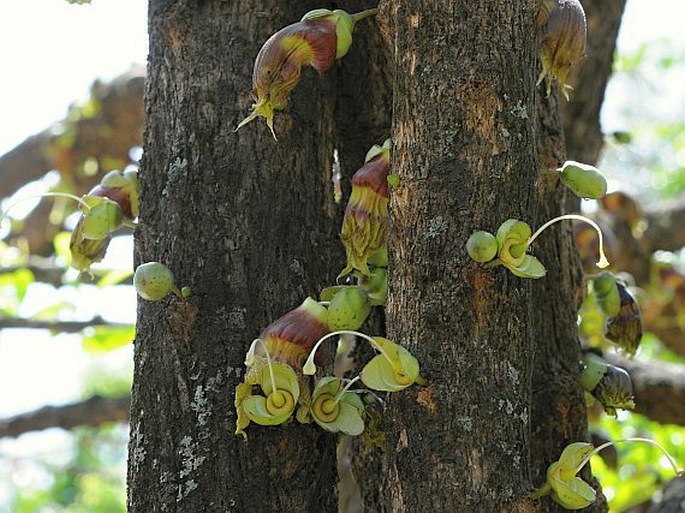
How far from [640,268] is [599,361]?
6.38 feet

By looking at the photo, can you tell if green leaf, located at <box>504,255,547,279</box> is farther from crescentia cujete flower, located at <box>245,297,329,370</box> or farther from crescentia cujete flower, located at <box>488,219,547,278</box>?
crescentia cujete flower, located at <box>245,297,329,370</box>

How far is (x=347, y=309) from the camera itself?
1.18 m

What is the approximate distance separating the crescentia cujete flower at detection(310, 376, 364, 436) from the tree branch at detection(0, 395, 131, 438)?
200 centimetres

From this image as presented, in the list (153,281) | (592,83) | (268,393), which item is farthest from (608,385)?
(592,83)

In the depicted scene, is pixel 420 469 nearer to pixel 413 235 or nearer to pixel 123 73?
pixel 413 235

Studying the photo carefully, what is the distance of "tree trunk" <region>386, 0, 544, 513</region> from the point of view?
1110 mm

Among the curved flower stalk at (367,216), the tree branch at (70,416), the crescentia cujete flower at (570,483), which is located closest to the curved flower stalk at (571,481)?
the crescentia cujete flower at (570,483)

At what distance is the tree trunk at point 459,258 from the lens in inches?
43.7

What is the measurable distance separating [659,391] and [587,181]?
1532 mm

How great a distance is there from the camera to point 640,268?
337 cm

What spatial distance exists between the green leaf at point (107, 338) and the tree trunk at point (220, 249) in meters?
1.71

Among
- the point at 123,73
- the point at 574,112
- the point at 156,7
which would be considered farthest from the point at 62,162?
the point at 156,7

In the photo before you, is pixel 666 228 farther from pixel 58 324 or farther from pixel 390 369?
pixel 390 369

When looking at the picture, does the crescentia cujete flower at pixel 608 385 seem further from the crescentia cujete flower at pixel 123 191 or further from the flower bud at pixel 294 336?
the crescentia cujete flower at pixel 123 191
